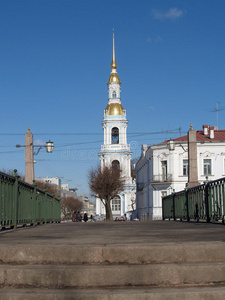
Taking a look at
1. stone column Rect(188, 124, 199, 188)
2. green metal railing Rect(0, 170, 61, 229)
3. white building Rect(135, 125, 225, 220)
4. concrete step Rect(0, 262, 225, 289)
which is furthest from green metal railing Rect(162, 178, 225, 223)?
white building Rect(135, 125, 225, 220)

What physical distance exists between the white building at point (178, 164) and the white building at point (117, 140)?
23100 millimetres

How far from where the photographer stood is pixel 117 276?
436cm

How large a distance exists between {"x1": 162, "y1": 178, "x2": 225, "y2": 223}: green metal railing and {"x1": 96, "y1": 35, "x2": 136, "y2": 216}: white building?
62.5 metres

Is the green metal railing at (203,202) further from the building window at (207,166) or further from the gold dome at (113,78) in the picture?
the gold dome at (113,78)

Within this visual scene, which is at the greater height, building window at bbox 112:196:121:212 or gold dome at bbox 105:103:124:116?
gold dome at bbox 105:103:124:116

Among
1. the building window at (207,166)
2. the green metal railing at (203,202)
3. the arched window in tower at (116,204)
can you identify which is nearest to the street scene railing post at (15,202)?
the green metal railing at (203,202)

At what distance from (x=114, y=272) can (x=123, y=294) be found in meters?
0.41

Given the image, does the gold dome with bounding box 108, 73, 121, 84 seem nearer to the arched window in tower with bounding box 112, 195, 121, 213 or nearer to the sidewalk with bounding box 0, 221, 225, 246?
the arched window in tower with bounding box 112, 195, 121, 213

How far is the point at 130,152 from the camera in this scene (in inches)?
3366

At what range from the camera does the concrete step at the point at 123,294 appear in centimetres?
397

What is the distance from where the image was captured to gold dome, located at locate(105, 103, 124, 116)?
86.8 metres

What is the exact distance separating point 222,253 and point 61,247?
1.78 m

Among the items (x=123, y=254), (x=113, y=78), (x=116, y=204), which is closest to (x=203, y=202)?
(x=123, y=254)

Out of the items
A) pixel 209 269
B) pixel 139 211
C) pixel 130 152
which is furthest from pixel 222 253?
pixel 130 152
